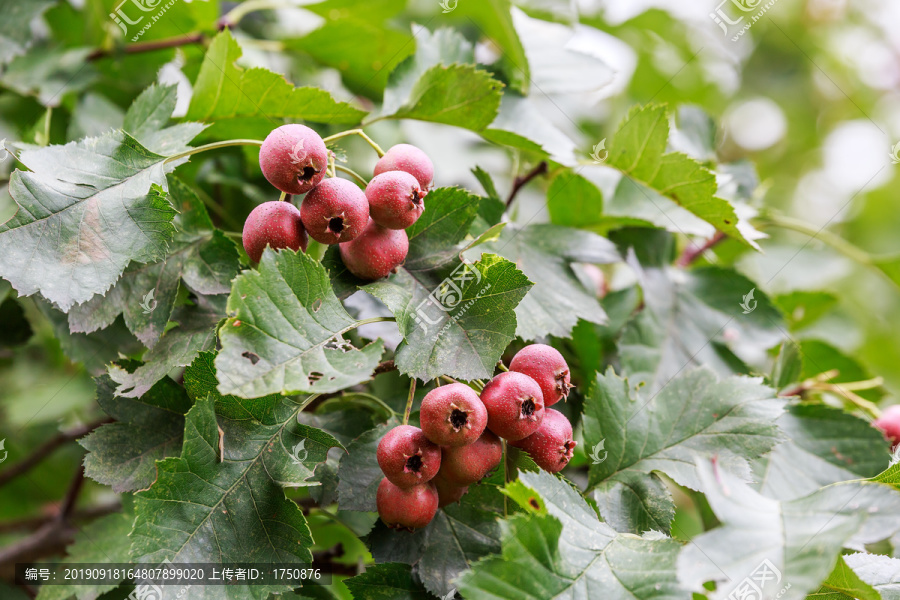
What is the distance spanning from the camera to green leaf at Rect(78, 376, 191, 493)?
878mm

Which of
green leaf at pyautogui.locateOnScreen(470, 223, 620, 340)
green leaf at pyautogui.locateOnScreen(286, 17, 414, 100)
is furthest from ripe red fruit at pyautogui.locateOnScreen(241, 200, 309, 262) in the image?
green leaf at pyautogui.locateOnScreen(286, 17, 414, 100)

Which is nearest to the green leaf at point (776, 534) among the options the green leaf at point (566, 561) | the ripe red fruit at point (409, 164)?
the green leaf at point (566, 561)

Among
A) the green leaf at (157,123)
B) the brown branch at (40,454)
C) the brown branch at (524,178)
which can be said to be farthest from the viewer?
the brown branch at (40,454)

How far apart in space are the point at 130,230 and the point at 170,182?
0.15 m

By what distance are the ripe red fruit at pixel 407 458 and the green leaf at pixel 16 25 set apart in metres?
1.27

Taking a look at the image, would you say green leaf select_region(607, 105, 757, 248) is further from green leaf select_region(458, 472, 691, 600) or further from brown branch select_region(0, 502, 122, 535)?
brown branch select_region(0, 502, 122, 535)

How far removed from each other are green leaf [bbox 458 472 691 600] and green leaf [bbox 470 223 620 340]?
0.93ft

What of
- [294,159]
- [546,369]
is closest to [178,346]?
[294,159]

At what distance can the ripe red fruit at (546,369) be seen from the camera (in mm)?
866

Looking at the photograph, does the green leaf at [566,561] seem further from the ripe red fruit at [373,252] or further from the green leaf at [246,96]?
the green leaf at [246,96]

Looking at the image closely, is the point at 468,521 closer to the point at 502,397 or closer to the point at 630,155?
the point at 502,397

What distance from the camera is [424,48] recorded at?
4.15ft

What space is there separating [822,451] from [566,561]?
76cm

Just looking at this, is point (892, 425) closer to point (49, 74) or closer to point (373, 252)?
point (373, 252)
